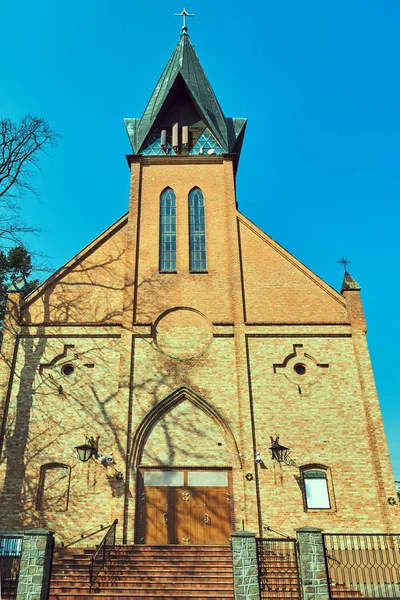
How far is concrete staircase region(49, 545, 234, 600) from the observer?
1132 cm

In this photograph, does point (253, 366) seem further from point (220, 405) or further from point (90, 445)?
point (90, 445)

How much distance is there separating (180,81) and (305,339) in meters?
13.7

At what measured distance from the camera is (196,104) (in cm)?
2245

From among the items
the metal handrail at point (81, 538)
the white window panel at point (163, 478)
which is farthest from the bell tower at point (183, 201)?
the metal handrail at point (81, 538)

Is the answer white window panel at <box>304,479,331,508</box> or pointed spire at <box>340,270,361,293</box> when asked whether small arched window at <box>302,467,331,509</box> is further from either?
pointed spire at <box>340,270,361,293</box>

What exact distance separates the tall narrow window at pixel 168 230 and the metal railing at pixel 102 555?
9.24 meters

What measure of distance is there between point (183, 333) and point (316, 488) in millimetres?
6617

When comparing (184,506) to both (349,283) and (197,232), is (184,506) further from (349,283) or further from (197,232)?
(197,232)

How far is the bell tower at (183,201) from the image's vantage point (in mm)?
18375

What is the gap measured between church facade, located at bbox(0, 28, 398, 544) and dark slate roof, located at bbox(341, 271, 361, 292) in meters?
0.06

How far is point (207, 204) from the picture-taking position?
66.7ft

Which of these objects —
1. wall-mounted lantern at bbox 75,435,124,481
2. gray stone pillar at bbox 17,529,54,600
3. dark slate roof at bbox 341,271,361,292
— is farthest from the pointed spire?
gray stone pillar at bbox 17,529,54,600

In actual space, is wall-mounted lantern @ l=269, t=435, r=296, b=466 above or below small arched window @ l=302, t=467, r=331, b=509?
above

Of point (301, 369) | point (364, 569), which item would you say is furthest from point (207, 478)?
point (364, 569)
